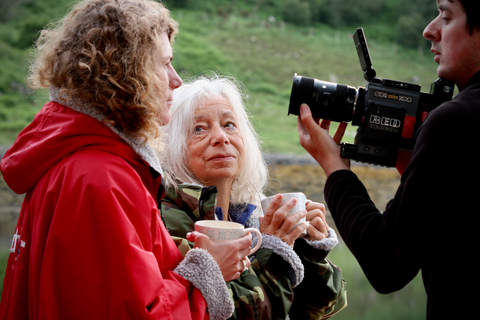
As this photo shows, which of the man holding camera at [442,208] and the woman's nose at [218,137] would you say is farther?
the woman's nose at [218,137]

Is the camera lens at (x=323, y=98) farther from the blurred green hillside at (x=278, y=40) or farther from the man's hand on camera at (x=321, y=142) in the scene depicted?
the blurred green hillside at (x=278, y=40)

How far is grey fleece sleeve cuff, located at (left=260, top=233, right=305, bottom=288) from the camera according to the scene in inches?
49.0

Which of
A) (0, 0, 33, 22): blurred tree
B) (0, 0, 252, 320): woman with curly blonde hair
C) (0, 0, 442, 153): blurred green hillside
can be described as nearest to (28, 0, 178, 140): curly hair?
(0, 0, 252, 320): woman with curly blonde hair

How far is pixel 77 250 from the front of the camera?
2.72 ft

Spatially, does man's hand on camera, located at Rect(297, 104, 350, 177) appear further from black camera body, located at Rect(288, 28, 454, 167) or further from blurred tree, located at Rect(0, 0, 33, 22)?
blurred tree, located at Rect(0, 0, 33, 22)

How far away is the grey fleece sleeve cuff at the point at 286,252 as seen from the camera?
49.0 inches

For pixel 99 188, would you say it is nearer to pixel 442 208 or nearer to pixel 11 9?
pixel 442 208

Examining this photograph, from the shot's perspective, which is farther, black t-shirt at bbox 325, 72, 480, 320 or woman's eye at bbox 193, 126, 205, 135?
woman's eye at bbox 193, 126, 205, 135

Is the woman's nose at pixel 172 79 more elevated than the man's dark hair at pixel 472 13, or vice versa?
the man's dark hair at pixel 472 13

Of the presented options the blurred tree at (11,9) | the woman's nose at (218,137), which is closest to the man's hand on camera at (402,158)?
the woman's nose at (218,137)

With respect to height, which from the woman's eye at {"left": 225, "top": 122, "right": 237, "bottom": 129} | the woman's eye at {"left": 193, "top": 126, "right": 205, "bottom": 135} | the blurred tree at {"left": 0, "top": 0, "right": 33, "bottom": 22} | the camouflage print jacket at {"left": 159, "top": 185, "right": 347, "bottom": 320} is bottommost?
the camouflage print jacket at {"left": 159, "top": 185, "right": 347, "bottom": 320}

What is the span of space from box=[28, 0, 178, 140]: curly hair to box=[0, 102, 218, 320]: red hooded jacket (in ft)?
0.16

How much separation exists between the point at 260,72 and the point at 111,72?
2015 centimetres

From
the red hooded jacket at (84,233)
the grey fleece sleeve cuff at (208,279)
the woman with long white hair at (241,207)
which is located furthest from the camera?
the woman with long white hair at (241,207)
